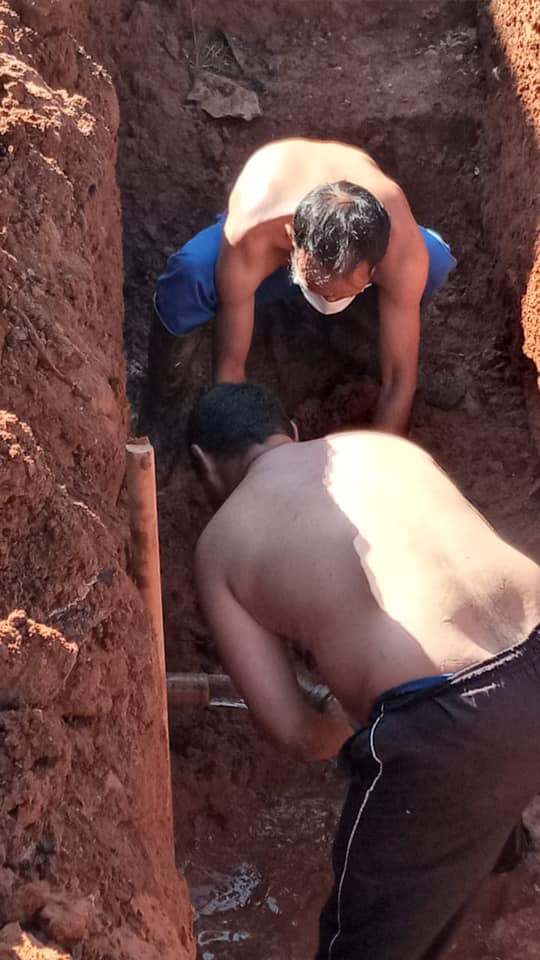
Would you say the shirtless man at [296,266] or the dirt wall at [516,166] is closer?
the shirtless man at [296,266]

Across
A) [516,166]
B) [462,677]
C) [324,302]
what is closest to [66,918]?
[462,677]

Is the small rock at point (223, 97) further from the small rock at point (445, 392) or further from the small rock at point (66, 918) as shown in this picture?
the small rock at point (66, 918)

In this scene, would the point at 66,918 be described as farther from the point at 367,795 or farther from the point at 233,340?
the point at 233,340

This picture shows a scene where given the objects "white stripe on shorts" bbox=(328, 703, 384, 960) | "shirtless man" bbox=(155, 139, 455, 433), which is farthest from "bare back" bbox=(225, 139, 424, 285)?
"white stripe on shorts" bbox=(328, 703, 384, 960)

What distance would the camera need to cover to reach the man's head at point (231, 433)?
7.57ft

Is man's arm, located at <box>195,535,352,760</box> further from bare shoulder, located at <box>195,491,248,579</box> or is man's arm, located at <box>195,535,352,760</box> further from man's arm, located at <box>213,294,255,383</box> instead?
man's arm, located at <box>213,294,255,383</box>

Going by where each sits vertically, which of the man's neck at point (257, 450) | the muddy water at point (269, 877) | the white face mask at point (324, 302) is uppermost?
the white face mask at point (324, 302)

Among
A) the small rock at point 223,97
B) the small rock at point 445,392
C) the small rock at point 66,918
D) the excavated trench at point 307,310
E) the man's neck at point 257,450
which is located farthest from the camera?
the small rock at point 223,97

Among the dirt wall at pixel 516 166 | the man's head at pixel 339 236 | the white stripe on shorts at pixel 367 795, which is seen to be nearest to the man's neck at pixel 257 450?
the man's head at pixel 339 236

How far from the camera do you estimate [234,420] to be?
91.7 inches

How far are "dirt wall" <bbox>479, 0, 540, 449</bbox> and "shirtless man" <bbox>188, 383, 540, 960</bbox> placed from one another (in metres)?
1.31

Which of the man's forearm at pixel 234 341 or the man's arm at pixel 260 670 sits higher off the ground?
the man's forearm at pixel 234 341

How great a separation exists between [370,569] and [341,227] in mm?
984

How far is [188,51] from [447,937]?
3.00 metres
